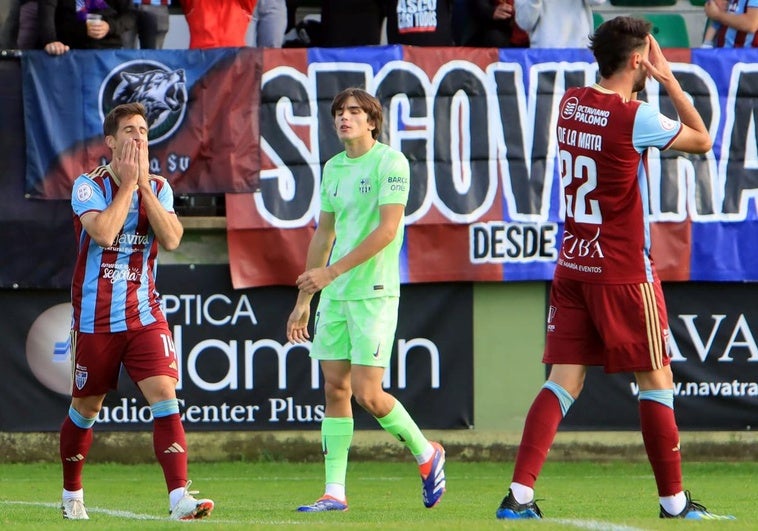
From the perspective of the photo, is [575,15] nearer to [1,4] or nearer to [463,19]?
[463,19]

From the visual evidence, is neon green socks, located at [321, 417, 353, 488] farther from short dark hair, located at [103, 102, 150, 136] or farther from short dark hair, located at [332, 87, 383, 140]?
short dark hair, located at [103, 102, 150, 136]

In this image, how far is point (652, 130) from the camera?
601 centimetres

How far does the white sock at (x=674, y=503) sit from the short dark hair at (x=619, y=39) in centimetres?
188

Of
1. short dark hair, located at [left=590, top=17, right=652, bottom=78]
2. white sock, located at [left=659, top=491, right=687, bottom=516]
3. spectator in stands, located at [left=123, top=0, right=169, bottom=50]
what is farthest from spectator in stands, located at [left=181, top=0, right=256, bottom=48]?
white sock, located at [left=659, top=491, right=687, bottom=516]

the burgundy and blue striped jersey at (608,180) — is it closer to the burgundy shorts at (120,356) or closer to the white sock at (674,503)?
the white sock at (674,503)

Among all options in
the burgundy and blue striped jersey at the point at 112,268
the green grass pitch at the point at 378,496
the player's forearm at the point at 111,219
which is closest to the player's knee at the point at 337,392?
the green grass pitch at the point at 378,496

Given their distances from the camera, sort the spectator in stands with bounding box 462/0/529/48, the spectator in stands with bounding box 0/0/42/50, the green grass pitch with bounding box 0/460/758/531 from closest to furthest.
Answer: the green grass pitch with bounding box 0/460/758/531
the spectator in stands with bounding box 0/0/42/50
the spectator in stands with bounding box 462/0/529/48

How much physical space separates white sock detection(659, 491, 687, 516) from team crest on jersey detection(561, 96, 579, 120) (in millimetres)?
1726

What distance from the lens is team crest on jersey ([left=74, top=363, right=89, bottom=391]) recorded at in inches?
268

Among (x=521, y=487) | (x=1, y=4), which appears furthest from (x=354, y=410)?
(x=521, y=487)

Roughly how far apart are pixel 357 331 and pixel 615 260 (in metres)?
1.64

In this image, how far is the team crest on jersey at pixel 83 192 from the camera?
6754mm

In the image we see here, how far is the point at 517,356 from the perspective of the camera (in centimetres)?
1134

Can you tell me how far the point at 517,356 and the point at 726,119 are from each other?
8.37 ft
